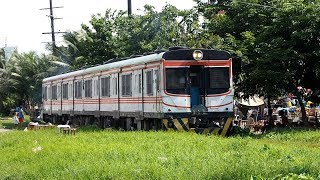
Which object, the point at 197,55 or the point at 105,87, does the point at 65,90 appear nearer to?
the point at 105,87

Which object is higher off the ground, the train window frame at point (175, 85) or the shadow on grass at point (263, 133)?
the train window frame at point (175, 85)

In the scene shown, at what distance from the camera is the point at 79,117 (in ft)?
102

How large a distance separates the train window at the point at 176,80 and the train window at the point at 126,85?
3.51m

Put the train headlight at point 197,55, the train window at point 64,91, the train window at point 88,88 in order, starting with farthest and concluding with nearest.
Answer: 1. the train window at point 64,91
2. the train window at point 88,88
3. the train headlight at point 197,55

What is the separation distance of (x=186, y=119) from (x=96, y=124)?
32.8 feet

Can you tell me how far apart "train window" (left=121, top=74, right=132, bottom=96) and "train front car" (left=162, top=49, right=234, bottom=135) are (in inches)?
137

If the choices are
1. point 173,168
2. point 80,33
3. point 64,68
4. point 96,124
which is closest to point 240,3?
point 96,124

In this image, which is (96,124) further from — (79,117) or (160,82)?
(160,82)

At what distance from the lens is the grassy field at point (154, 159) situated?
9.40m

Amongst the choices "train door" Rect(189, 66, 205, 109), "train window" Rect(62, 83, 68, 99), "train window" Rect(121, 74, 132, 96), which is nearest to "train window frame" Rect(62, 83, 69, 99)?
"train window" Rect(62, 83, 68, 99)

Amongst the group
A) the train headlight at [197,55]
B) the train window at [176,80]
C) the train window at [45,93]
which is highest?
the train headlight at [197,55]

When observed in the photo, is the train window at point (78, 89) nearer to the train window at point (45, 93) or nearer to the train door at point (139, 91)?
the train window at point (45, 93)

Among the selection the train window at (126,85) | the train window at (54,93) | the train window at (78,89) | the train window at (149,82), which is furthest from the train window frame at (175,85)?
the train window at (54,93)

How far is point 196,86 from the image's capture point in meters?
19.1
